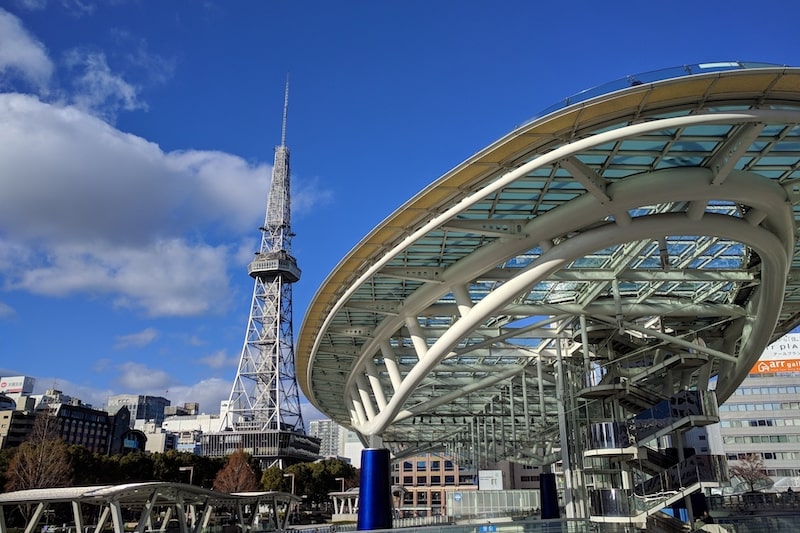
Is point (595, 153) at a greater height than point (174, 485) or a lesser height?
greater

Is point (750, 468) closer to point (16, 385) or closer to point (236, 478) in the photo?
point (236, 478)

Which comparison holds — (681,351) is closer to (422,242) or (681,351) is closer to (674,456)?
(674,456)

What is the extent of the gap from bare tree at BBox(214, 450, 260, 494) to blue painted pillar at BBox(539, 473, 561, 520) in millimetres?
40557

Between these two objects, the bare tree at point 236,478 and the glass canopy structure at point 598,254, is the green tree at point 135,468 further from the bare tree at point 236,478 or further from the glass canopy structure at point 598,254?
the glass canopy structure at point 598,254

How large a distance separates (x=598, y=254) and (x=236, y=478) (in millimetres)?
64295

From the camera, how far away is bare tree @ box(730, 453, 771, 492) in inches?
2704

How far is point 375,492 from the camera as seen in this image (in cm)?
2834

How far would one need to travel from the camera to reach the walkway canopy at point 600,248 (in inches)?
Answer: 635

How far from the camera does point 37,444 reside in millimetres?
53750

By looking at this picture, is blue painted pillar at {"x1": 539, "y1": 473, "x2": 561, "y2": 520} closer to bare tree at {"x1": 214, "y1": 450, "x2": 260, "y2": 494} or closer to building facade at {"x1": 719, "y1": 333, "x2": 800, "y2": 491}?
building facade at {"x1": 719, "y1": 333, "x2": 800, "y2": 491}

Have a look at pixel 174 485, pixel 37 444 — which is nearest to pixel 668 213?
pixel 174 485

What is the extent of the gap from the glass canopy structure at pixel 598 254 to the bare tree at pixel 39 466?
71.0ft

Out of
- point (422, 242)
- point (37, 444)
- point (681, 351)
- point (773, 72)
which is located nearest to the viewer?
point (773, 72)

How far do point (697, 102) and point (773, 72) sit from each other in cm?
167
